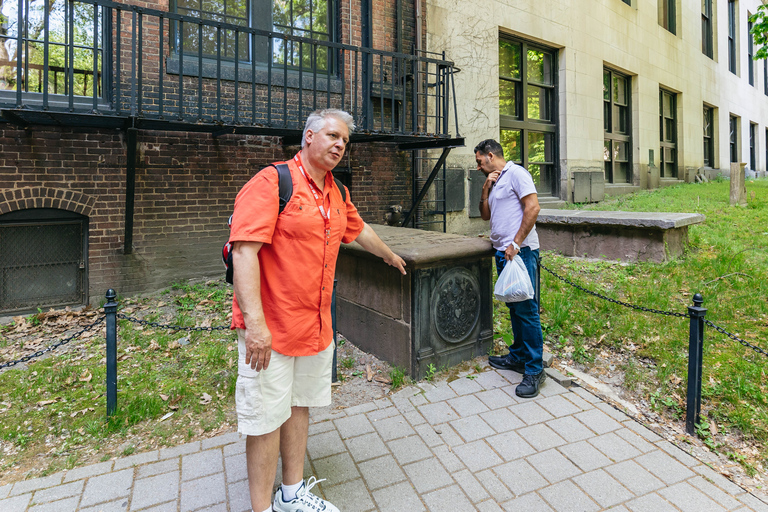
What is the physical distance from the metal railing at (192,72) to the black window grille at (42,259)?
1.39m

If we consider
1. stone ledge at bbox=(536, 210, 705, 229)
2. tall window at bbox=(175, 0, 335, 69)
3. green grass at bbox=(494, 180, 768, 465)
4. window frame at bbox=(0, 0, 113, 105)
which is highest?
tall window at bbox=(175, 0, 335, 69)

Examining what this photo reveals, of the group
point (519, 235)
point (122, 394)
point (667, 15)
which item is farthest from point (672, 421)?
point (667, 15)

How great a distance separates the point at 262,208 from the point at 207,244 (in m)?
5.18

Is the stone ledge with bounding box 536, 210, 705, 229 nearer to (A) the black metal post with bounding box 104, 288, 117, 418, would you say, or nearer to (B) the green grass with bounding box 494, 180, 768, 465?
(B) the green grass with bounding box 494, 180, 768, 465

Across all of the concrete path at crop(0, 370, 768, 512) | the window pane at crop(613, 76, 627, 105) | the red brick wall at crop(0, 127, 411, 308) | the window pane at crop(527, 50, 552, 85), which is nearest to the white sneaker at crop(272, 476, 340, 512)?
the concrete path at crop(0, 370, 768, 512)

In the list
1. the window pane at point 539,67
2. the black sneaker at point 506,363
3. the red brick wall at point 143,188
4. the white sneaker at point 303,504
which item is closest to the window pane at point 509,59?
the window pane at point 539,67

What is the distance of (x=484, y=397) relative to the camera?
12.5 ft

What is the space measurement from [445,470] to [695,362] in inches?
73.3

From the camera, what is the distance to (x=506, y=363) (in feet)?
14.0

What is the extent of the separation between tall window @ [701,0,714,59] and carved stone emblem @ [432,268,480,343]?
21.5 meters

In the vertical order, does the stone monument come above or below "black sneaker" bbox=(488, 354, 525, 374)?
above

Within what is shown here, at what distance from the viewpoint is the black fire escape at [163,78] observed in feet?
17.2

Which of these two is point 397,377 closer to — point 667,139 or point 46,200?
point 46,200

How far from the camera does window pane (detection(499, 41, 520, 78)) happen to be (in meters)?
11.1
